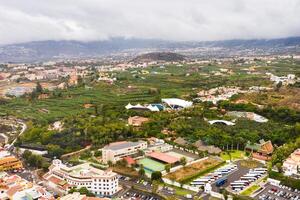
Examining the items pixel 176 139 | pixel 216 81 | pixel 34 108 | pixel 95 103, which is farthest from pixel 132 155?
pixel 216 81

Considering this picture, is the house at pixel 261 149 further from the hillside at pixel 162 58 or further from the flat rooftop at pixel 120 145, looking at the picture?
the hillside at pixel 162 58

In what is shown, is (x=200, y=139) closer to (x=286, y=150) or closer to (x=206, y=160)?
(x=206, y=160)

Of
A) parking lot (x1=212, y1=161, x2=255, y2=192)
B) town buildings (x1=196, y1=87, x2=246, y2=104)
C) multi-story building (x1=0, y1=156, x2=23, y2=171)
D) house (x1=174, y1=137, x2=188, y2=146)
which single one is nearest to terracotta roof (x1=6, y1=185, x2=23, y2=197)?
multi-story building (x1=0, y1=156, x2=23, y2=171)

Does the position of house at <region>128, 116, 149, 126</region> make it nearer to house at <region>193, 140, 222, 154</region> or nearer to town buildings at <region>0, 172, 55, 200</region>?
house at <region>193, 140, 222, 154</region>

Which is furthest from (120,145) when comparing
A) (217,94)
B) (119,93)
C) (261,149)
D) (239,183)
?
(119,93)

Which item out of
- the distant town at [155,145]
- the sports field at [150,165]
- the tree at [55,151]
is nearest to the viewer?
the distant town at [155,145]

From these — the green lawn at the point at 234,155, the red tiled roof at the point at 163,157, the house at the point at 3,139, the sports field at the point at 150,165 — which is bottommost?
the house at the point at 3,139

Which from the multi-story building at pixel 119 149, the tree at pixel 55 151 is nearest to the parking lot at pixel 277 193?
the multi-story building at pixel 119 149
